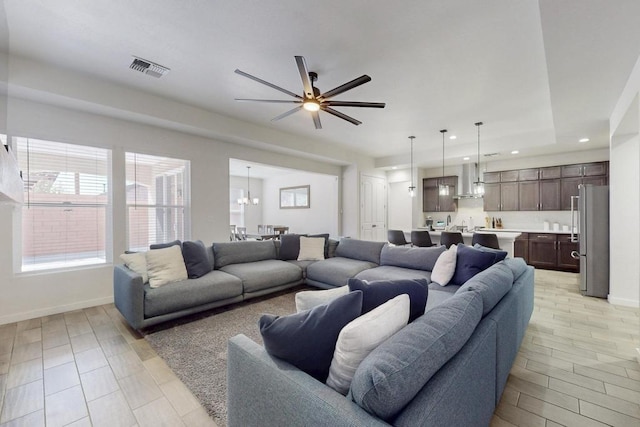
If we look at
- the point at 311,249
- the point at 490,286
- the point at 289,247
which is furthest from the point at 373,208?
the point at 490,286

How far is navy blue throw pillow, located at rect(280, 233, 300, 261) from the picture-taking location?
182 inches

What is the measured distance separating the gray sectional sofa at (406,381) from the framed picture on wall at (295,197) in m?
7.24

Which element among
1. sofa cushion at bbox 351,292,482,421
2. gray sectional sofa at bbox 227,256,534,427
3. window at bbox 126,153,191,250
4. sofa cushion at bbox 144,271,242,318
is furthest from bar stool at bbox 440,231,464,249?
window at bbox 126,153,191,250

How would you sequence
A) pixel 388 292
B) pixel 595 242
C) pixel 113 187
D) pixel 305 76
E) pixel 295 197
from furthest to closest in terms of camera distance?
pixel 295 197 < pixel 595 242 < pixel 113 187 < pixel 305 76 < pixel 388 292

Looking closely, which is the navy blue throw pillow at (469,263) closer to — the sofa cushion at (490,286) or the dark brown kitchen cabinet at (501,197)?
the sofa cushion at (490,286)

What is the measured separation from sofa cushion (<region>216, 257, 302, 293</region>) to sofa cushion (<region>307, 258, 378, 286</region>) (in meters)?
0.26

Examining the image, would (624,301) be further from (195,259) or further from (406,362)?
(195,259)

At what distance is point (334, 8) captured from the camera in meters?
2.15

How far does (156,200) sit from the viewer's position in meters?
4.34

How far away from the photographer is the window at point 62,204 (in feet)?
10.9

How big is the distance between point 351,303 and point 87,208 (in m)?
4.12

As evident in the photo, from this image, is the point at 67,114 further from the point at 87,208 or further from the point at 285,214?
the point at 285,214

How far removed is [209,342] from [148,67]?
9.65 feet

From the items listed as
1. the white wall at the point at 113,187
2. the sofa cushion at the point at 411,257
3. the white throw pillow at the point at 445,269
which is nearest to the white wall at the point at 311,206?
the white wall at the point at 113,187
